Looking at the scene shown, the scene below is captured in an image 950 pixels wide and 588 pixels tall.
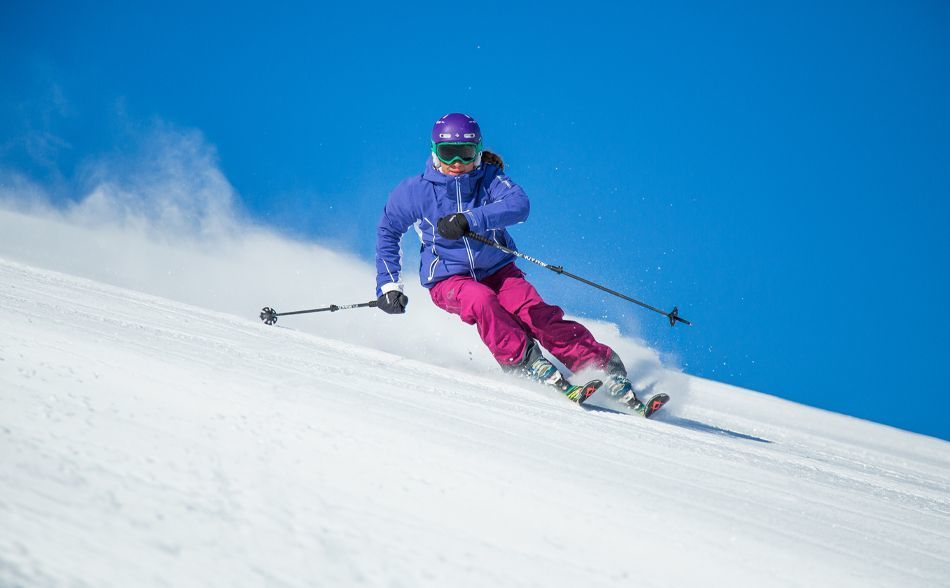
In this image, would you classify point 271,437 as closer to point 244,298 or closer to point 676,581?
point 676,581

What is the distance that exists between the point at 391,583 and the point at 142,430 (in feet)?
2.40

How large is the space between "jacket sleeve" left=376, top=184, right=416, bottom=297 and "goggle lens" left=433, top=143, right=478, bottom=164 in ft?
2.03

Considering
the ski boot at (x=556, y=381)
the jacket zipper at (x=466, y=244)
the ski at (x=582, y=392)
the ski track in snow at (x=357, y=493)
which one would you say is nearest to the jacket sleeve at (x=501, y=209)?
the jacket zipper at (x=466, y=244)

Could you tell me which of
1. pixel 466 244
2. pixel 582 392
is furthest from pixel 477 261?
pixel 582 392

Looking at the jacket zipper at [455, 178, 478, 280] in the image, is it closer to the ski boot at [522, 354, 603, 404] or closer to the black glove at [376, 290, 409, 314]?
the black glove at [376, 290, 409, 314]

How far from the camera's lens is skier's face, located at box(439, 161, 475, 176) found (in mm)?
4926

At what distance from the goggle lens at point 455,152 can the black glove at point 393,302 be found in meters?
1.19

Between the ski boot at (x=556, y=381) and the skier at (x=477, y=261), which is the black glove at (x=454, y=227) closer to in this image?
the skier at (x=477, y=261)

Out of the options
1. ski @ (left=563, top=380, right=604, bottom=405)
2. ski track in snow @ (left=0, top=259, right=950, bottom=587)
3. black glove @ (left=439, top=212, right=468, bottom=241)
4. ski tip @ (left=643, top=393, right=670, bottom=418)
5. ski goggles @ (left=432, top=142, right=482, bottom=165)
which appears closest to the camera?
ski track in snow @ (left=0, top=259, right=950, bottom=587)

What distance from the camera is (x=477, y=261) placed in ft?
16.3

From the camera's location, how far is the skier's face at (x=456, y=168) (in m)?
4.93

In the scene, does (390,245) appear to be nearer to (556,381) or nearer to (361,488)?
(556,381)

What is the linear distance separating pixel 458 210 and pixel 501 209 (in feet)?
1.32

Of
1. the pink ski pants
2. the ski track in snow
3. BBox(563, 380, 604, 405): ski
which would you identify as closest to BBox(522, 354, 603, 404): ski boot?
BBox(563, 380, 604, 405): ski
